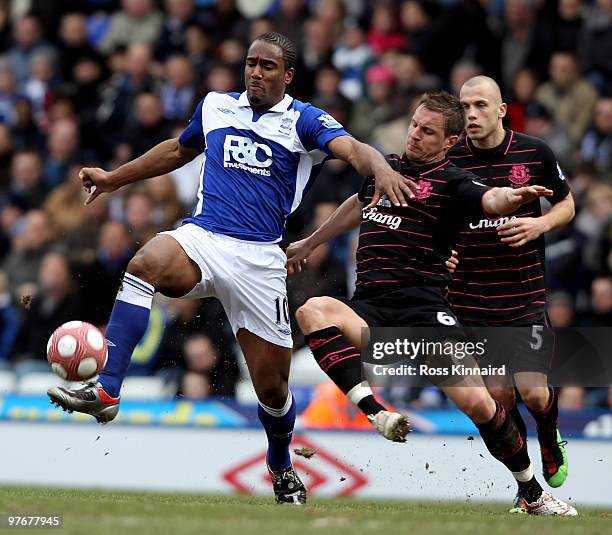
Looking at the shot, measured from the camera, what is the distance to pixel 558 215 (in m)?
8.59

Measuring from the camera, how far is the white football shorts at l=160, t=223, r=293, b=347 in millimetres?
8180

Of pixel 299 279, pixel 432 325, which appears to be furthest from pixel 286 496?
pixel 299 279

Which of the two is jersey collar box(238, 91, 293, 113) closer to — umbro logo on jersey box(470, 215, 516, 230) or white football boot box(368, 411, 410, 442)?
umbro logo on jersey box(470, 215, 516, 230)

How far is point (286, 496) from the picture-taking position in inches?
353

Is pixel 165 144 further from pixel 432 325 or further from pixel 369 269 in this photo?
pixel 432 325

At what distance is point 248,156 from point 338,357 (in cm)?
153

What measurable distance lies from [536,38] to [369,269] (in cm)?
736

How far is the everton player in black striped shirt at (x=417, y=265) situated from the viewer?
7883 millimetres

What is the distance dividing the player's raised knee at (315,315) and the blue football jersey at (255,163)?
2.17 ft

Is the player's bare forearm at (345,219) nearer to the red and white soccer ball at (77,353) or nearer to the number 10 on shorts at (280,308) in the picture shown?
the number 10 on shorts at (280,308)

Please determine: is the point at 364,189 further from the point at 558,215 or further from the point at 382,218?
the point at 558,215

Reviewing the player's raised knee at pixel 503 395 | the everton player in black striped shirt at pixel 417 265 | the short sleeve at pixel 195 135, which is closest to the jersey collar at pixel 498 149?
the everton player in black striped shirt at pixel 417 265

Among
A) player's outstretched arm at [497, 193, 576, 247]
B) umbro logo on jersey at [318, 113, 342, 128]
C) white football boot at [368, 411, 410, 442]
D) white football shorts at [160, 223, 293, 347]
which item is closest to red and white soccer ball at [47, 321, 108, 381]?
white football shorts at [160, 223, 293, 347]

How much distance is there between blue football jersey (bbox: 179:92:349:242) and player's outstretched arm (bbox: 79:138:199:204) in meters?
0.32
